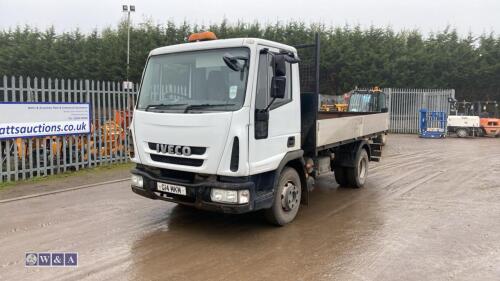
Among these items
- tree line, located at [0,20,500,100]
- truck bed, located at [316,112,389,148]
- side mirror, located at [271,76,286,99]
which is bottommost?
truck bed, located at [316,112,389,148]

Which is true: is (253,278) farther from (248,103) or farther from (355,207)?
(355,207)

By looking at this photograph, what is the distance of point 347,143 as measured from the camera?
27.5ft

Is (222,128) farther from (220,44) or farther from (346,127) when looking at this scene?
(346,127)

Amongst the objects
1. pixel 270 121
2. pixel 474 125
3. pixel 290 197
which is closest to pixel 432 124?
pixel 474 125

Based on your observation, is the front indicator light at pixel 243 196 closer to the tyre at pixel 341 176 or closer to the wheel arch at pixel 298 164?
the wheel arch at pixel 298 164

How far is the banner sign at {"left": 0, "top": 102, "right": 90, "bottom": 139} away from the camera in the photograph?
8.49 m

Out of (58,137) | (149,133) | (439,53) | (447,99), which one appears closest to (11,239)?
(149,133)

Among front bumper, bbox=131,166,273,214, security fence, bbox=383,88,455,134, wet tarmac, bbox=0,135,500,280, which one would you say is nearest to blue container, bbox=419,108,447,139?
security fence, bbox=383,88,455,134

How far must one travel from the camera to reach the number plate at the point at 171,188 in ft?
17.4

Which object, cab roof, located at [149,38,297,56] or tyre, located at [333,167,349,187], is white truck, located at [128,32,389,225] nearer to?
cab roof, located at [149,38,297,56]

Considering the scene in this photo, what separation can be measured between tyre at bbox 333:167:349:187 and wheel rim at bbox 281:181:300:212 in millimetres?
2875

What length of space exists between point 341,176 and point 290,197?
3.21 metres

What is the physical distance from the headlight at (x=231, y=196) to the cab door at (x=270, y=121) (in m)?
0.30

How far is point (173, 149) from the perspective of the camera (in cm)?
532
